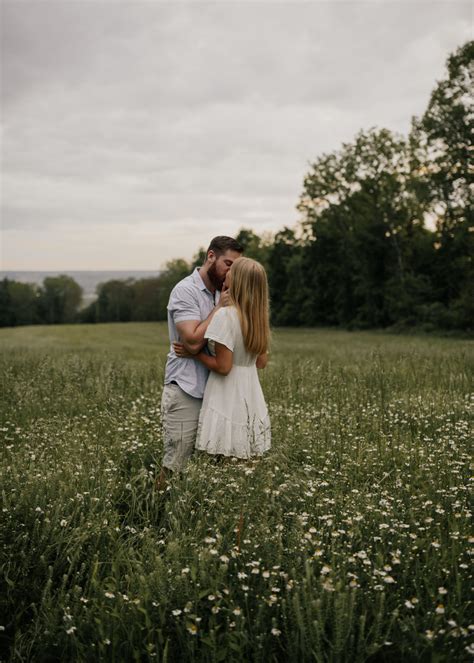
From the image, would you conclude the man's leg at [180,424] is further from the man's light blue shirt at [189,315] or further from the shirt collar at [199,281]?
the shirt collar at [199,281]

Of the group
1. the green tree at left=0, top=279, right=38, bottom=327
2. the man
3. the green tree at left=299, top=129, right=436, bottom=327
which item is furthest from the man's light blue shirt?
the green tree at left=0, top=279, right=38, bottom=327

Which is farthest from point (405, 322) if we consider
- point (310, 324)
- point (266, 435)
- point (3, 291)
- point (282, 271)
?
point (3, 291)

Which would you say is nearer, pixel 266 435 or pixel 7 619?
pixel 7 619

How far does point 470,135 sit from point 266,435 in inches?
1297

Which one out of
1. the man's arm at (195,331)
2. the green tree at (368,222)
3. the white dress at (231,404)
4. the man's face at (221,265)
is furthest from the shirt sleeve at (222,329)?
the green tree at (368,222)

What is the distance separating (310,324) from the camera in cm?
6250

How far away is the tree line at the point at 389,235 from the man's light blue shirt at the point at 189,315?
103 ft

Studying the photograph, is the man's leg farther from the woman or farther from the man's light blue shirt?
the woman

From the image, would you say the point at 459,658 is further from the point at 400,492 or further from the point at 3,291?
the point at 3,291

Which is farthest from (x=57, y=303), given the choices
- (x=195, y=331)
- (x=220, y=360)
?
(x=220, y=360)

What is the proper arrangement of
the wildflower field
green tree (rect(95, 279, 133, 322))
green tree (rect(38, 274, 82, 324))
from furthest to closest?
green tree (rect(95, 279, 133, 322)) → green tree (rect(38, 274, 82, 324)) → the wildflower field

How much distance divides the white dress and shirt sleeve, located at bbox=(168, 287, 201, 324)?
12.6 inches

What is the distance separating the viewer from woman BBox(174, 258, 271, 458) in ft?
15.6

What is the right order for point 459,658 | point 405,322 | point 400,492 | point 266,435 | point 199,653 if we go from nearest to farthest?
point 459,658, point 199,653, point 400,492, point 266,435, point 405,322
